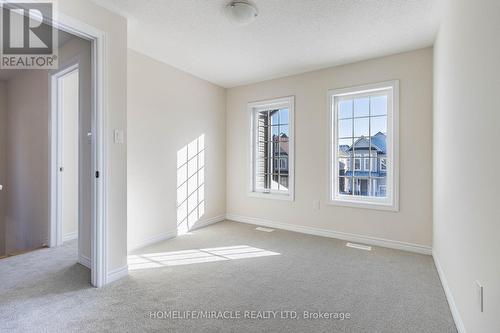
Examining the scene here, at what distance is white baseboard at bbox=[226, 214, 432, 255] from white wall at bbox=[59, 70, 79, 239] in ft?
8.06

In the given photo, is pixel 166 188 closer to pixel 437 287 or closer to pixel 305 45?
pixel 305 45

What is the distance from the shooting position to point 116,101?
2.39 metres

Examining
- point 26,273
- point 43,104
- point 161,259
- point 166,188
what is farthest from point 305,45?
point 26,273

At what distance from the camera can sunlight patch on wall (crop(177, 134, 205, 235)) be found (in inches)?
153

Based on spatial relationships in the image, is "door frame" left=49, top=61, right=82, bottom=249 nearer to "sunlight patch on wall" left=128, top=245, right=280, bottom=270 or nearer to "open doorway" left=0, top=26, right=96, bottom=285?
"open doorway" left=0, top=26, right=96, bottom=285

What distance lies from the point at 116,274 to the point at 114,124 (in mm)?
1376

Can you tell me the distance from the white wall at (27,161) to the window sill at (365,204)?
153 inches

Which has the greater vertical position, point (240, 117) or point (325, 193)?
point (240, 117)

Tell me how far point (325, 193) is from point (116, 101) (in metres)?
2.88

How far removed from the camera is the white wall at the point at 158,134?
3.22 m

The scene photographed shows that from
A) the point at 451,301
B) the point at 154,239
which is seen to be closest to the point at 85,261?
the point at 154,239

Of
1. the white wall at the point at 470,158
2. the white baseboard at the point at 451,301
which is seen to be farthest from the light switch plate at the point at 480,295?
the white baseboard at the point at 451,301

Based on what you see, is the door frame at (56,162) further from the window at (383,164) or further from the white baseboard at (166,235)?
the window at (383,164)

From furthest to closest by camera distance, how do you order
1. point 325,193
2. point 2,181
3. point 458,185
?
point 2,181, point 325,193, point 458,185
